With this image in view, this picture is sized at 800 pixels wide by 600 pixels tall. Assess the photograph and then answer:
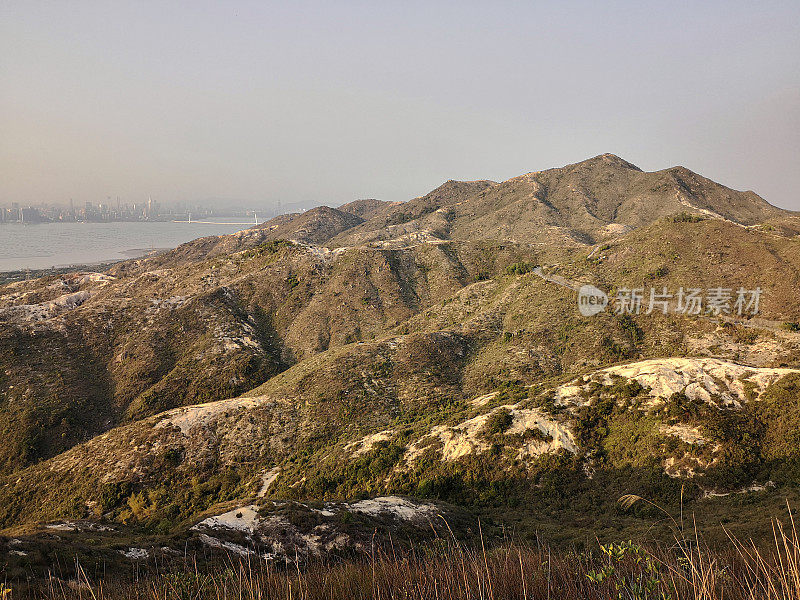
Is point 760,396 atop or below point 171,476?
atop

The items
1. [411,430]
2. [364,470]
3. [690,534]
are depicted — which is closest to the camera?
[690,534]

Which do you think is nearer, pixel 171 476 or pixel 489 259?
pixel 171 476

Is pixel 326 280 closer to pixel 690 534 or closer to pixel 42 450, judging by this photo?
pixel 42 450

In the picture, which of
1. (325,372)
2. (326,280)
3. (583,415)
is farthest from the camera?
(326,280)

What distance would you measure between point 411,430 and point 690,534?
2200 cm

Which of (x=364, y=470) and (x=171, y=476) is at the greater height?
(x=364, y=470)

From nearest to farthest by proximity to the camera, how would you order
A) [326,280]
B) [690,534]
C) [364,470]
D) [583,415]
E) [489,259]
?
[690,534]
[583,415]
[364,470]
[326,280]
[489,259]

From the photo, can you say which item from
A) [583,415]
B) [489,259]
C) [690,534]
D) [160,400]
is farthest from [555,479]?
[489,259]

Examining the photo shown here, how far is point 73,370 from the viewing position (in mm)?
54031

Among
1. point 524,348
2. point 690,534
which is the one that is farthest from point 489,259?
point 690,534

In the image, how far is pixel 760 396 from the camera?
2570 cm

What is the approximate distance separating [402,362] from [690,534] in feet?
118

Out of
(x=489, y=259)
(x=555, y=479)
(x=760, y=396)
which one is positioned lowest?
(x=555, y=479)

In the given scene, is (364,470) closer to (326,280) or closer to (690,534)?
(690,534)
